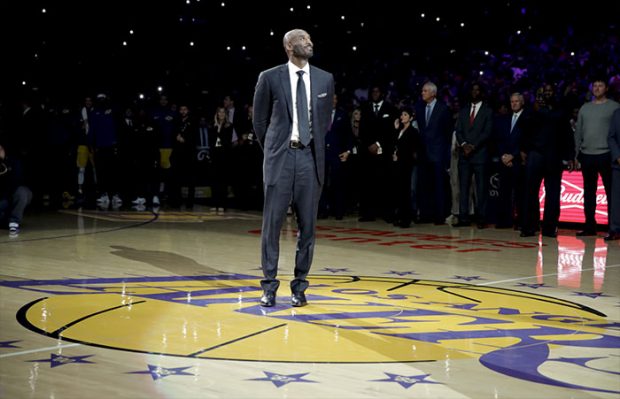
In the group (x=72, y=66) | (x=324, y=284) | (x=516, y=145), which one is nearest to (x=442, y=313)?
(x=324, y=284)

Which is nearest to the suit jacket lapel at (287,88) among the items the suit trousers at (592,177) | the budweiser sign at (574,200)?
the suit trousers at (592,177)

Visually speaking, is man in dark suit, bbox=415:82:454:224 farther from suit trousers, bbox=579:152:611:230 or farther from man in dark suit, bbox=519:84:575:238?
suit trousers, bbox=579:152:611:230

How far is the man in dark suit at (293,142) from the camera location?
6.80 metres

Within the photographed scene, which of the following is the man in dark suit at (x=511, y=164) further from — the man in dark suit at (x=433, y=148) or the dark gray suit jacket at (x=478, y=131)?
the man in dark suit at (x=433, y=148)

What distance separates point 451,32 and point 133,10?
7188 millimetres

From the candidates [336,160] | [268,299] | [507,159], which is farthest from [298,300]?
[336,160]

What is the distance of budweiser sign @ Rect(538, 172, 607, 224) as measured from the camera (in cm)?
1342

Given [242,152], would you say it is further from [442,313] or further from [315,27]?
[442,313]

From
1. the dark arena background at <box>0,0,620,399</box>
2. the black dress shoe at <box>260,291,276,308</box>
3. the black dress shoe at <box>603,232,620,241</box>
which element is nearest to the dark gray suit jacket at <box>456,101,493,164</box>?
the dark arena background at <box>0,0,620,399</box>

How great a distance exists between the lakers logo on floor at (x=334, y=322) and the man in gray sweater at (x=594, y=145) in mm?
5102

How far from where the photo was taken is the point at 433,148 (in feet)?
46.1

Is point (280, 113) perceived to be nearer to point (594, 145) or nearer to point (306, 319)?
point (306, 319)

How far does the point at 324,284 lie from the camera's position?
26.5 ft

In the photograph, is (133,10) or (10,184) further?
(133,10)
